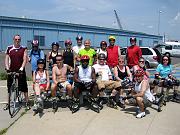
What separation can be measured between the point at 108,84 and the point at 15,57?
2.36 meters

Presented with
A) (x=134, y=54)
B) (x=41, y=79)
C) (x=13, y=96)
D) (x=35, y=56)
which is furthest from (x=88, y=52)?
(x=13, y=96)

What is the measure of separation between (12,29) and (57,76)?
30457mm

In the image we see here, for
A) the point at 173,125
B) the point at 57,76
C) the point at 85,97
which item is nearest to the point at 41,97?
the point at 57,76

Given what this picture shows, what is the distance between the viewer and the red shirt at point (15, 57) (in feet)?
23.9

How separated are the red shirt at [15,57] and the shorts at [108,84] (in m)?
1.97

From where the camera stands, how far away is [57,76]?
7.56m

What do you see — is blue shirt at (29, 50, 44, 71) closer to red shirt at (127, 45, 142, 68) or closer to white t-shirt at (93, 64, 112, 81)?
white t-shirt at (93, 64, 112, 81)

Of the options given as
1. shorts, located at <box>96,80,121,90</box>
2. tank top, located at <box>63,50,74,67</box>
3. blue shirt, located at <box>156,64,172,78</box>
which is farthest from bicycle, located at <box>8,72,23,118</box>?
blue shirt, located at <box>156,64,172,78</box>

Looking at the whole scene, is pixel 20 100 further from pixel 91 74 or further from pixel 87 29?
pixel 87 29

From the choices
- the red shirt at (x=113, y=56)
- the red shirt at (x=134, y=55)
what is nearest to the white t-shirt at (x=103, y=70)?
the red shirt at (x=113, y=56)

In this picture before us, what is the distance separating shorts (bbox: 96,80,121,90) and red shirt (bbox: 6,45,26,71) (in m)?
1.97

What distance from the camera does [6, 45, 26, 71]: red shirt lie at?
7.30 meters

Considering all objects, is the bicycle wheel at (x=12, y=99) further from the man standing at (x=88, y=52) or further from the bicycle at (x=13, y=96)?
the man standing at (x=88, y=52)

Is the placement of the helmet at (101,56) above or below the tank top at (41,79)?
above
